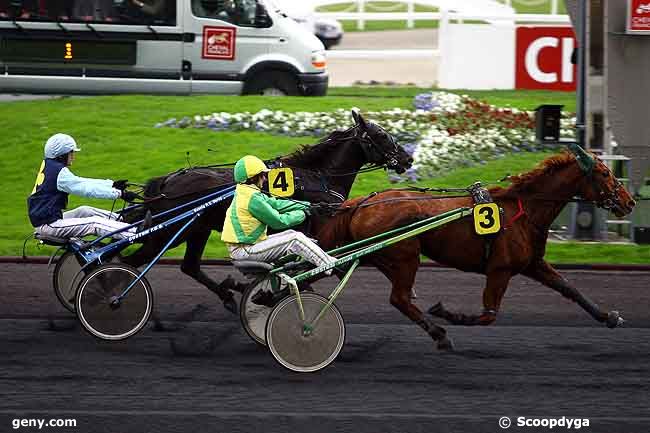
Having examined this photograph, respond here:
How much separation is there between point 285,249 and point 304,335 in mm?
651

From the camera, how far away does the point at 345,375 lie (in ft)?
27.6

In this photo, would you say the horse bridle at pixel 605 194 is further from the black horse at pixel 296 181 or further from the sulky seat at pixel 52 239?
the sulky seat at pixel 52 239

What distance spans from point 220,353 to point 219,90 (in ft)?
33.7

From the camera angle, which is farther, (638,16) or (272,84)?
(272,84)

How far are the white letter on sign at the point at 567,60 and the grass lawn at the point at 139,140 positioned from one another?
4.87 ft

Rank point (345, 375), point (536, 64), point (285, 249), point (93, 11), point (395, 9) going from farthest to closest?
point (395, 9)
point (536, 64)
point (93, 11)
point (285, 249)
point (345, 375)

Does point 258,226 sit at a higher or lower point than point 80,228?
higher

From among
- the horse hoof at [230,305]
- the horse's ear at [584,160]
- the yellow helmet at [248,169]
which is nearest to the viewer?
the yellow helmet at [248,169]

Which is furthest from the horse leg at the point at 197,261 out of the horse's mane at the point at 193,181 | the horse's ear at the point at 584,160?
the horse's ear at the point at 584,160

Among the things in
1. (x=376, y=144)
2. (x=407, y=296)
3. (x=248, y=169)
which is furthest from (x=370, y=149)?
(x=248, y=169)

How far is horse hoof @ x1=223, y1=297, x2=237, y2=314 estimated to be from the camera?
33.5 feet

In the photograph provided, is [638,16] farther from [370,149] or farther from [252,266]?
[252,266]

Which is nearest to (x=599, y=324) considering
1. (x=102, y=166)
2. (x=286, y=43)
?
(x=102, y=166)

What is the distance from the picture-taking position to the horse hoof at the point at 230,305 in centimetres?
1022
